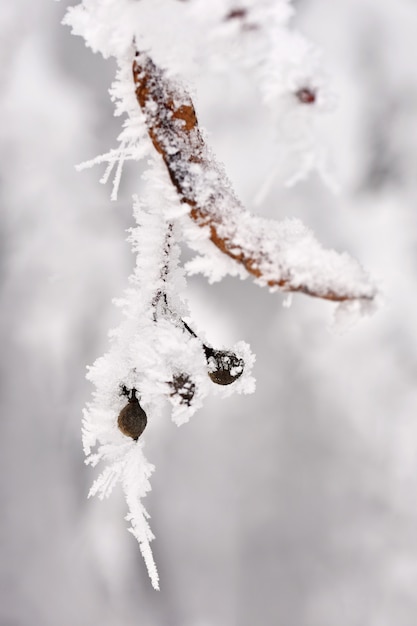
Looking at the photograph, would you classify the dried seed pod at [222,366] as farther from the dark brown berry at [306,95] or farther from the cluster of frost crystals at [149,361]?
the dark brown berry at [306,95]

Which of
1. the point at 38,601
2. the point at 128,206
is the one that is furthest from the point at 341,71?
the point at 38,601

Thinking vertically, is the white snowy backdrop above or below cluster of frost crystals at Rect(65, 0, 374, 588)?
above

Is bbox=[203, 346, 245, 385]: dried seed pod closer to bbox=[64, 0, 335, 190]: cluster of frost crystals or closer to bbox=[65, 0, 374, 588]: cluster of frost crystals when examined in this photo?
bbox=[65, 0, 374, 588]: cluster of frost crystals

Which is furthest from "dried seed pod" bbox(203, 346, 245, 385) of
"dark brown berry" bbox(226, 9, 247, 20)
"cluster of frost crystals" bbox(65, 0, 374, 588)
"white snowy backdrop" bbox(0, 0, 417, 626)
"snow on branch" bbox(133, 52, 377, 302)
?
"white snowy backdrop" bbox(0, 0, 417, 626)

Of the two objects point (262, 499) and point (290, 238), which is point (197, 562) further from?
point (290, 238)

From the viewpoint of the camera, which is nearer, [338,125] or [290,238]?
[290,238]

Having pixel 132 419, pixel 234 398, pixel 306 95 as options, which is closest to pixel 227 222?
pixel 306 95

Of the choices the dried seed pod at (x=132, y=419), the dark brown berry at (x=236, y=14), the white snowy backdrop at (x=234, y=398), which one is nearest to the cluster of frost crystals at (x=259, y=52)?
the dark brown berry at (x=236, y=14)
